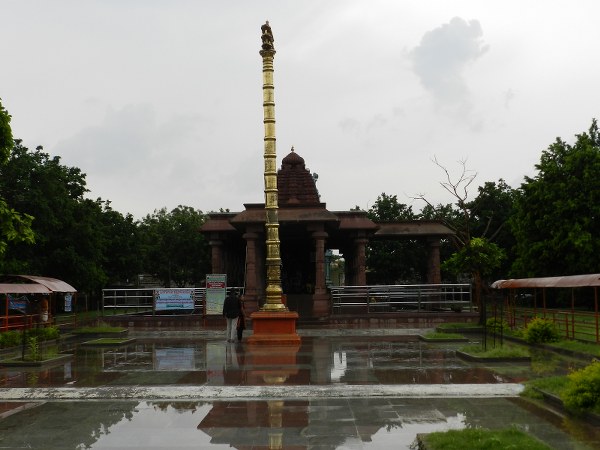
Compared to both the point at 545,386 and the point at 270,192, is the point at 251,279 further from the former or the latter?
the point at 545,386

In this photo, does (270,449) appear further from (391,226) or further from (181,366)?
(391,226)

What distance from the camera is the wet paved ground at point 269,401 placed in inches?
305

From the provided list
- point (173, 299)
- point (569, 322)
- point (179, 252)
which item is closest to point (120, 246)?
point (179, 252)

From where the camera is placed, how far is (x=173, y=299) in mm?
29219

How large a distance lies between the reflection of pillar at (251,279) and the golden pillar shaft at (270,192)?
26.6 feet

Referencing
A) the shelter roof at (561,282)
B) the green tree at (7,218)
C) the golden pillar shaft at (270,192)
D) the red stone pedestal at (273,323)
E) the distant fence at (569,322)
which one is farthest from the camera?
the golden pillar shaft at (270,192)

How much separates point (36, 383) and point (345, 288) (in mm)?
18401

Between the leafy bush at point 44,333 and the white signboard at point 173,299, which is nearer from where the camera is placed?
the leafy bush at point 44,333

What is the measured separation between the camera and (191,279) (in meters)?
62.0

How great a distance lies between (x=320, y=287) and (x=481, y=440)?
22764 millimetres

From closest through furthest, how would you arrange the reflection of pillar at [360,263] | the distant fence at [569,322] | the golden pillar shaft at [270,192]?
the distant fence at [569,322] → the golden pillar shaft at [270,192] → the reflection of pillar at [360,263]

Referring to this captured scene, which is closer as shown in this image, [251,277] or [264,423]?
[264,423]

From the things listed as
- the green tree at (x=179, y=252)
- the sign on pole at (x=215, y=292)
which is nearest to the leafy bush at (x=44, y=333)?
the sign on pole at (x=215, y=292)

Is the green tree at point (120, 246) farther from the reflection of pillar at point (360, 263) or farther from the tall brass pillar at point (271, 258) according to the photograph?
the tall brass pillar at point (271, 258)
